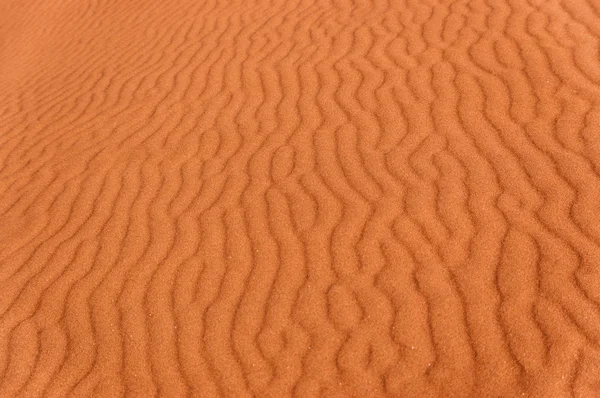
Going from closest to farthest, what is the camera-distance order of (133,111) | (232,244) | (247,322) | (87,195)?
(247,322) < (232,244) < (87,195) < (133,111)

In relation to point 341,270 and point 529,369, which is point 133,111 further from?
point 529,369

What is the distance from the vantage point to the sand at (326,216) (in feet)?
11.4

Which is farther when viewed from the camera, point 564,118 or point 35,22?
point 35,22

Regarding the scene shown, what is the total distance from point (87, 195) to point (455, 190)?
251cm

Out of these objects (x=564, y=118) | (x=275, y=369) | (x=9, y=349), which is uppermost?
(x=9, y=349)

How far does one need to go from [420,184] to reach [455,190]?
22cm

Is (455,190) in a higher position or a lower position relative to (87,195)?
lower

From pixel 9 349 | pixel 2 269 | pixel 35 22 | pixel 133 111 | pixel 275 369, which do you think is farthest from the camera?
pixel 35 22

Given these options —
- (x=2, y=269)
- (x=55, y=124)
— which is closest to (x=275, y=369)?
(x=2, y=269)

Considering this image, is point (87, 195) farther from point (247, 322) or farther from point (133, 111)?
point (247, 322)

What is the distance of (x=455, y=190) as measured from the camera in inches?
167

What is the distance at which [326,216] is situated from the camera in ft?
14.2

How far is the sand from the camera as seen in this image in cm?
346

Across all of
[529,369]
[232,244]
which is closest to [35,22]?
[232,244]
